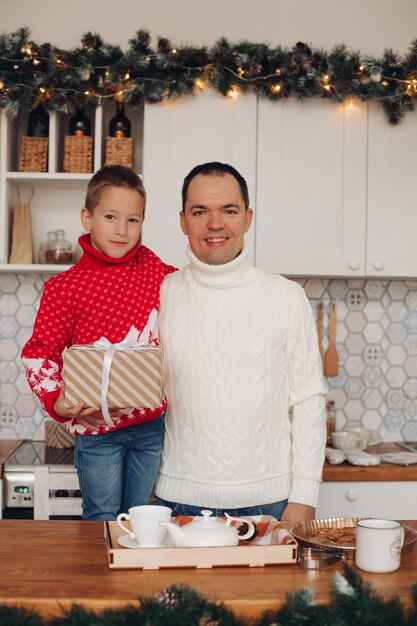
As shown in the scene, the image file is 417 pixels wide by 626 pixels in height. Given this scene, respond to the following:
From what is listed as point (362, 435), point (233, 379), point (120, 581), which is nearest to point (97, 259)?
point (233, 379)

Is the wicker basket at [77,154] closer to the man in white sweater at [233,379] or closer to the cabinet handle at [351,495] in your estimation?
the man in white sweater at [233,379]

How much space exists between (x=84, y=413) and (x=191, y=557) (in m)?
0.50

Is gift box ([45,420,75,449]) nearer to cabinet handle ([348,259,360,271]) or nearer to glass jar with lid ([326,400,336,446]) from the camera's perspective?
glass jar with lid ([326,400,336,446])

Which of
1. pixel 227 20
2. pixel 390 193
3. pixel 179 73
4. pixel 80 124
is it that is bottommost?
pixel 390 193

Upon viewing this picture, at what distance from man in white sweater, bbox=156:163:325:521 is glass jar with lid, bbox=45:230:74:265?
1.19 meters

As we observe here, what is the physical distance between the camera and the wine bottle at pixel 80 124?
331 centimetres

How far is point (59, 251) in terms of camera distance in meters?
3.29

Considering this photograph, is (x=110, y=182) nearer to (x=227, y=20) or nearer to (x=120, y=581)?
(x=120, y=581)

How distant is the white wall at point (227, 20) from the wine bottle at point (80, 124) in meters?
0.37

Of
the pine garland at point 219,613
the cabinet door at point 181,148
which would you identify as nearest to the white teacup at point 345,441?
the cabinet door at point 181,148

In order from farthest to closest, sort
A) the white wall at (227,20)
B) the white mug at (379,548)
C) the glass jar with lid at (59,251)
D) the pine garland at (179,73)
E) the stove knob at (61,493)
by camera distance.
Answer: the white wall at (227,20) < the glass jar with lid at (59,251) < the pine garland at (179,73) < the stove knob at (61,493) < the white mug at (379,548)

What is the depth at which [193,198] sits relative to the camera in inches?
86.1

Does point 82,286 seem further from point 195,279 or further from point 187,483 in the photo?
point 187,483

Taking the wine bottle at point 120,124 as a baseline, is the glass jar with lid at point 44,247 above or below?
below
